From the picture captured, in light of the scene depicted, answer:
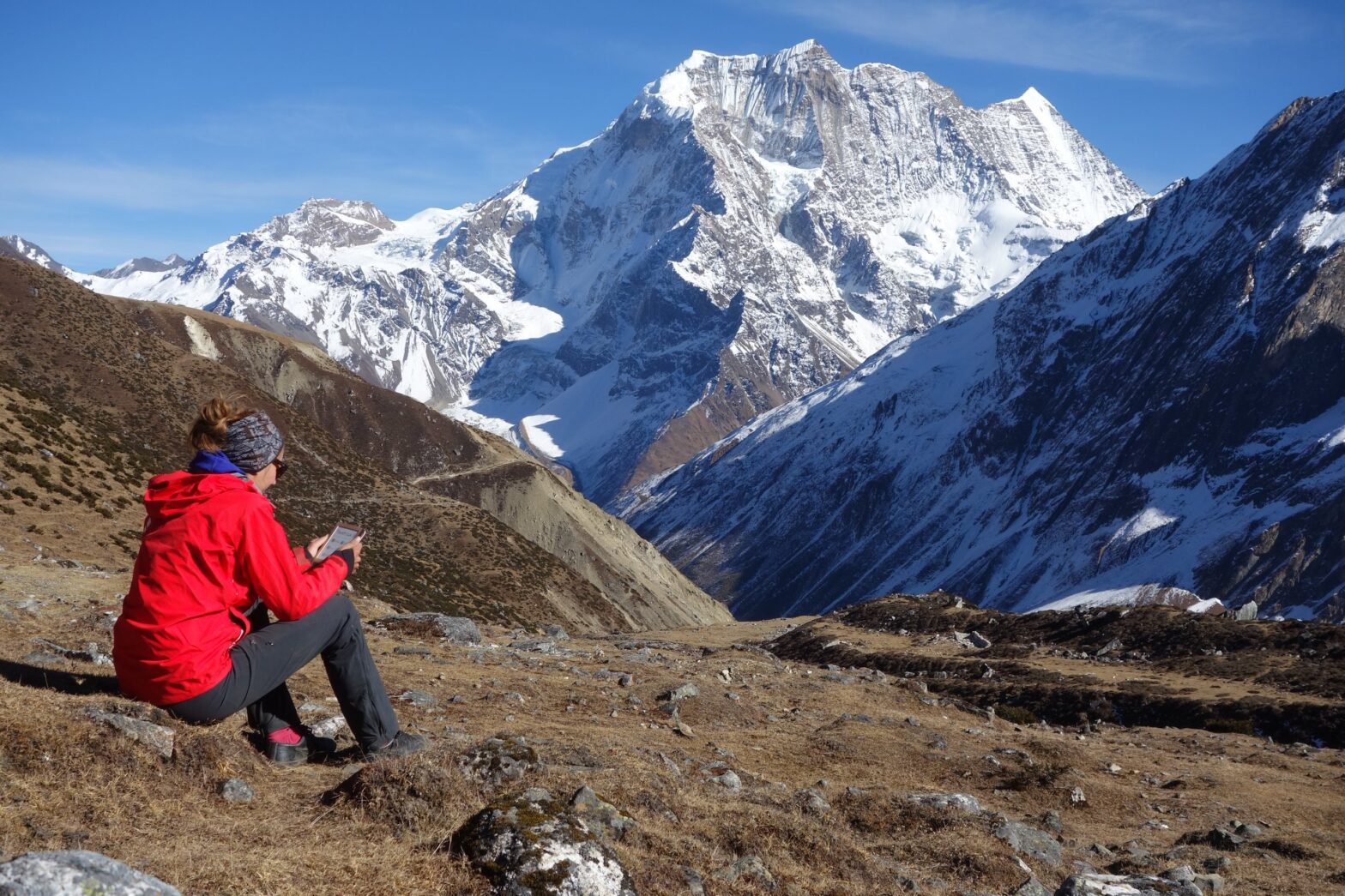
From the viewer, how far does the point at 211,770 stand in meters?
10.8

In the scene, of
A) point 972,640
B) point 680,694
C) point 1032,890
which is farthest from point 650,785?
point 972,640

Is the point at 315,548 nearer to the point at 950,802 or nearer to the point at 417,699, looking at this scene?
the point at 417,699

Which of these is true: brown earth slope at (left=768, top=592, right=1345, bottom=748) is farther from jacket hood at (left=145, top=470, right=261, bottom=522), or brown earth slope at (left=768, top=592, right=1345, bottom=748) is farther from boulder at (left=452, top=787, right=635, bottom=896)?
jacket hood at (left=145, top=470, right=261, bottom=522)

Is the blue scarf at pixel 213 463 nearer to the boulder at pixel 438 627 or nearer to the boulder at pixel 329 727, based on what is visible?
the boulder at pixel 329 727

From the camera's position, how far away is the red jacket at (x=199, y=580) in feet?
33.1

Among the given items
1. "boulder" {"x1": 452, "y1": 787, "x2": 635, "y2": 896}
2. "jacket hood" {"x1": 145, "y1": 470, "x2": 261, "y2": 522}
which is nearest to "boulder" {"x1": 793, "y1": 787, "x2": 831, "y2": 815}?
"boulder" {"x1": 452, "y1": 787, "x2": 635, "y2": 896}

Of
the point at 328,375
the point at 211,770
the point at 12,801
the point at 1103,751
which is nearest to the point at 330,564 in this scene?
the point at 211,770

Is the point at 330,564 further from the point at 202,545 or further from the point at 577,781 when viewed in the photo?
the point at 577,781

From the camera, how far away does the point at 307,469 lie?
9394cm

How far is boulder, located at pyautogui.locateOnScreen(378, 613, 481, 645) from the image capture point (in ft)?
108

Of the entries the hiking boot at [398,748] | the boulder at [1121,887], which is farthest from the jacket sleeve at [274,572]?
the boulder at [1121,887]

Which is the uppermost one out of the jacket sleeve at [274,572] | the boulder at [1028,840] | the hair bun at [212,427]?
the hair bun at [212,427]

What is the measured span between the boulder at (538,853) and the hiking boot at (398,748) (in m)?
2.34

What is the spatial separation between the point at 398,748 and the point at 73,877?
17.2 ft
